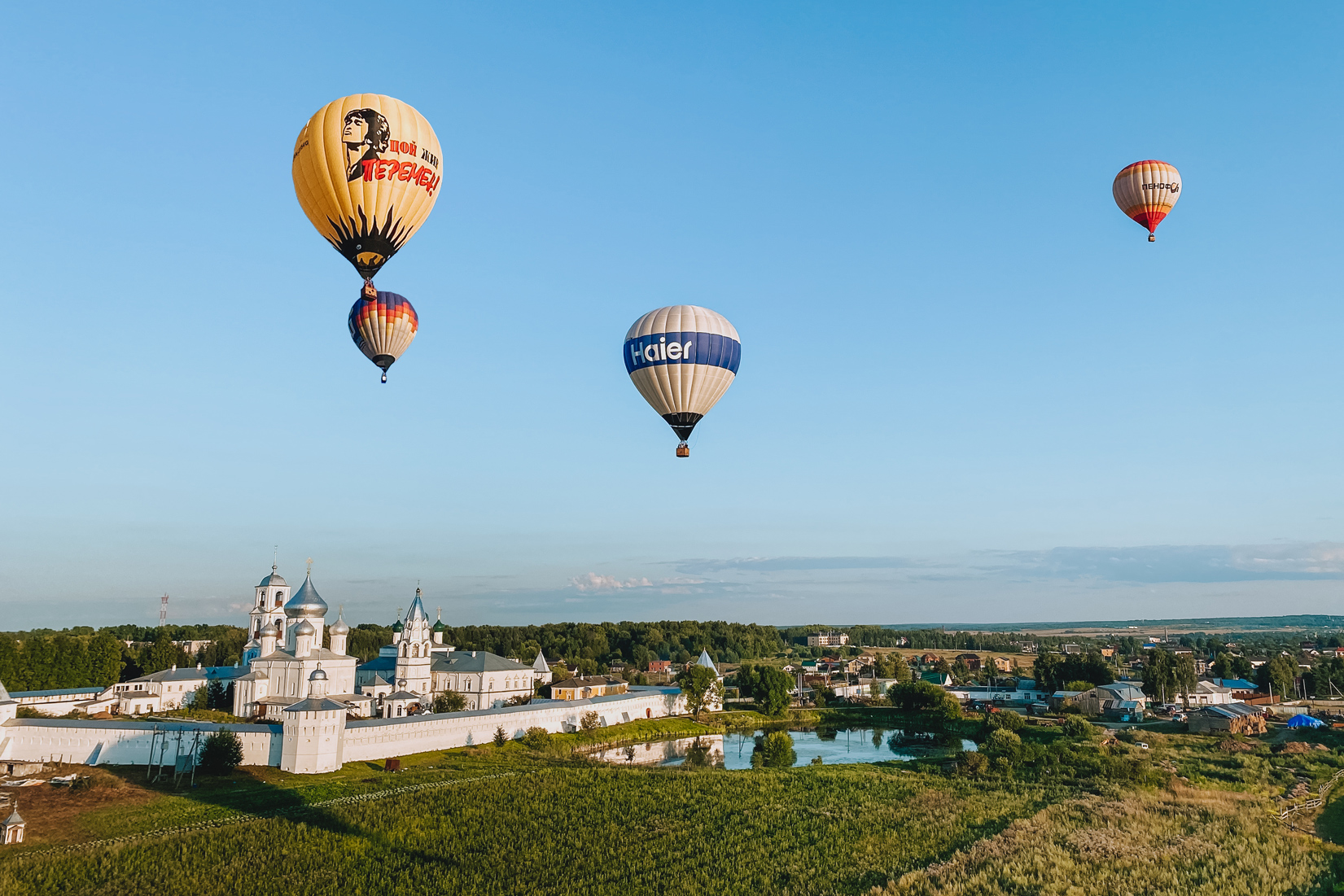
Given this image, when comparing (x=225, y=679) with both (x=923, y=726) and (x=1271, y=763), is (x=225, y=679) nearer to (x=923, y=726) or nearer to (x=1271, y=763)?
(x=923, y=726)

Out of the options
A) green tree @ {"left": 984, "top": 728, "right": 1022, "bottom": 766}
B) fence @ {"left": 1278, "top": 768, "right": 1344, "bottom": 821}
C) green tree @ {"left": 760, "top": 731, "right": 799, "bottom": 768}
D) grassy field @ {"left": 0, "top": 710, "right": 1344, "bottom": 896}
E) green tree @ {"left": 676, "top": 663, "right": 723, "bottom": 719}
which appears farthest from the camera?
green tree @ {"left": 676, "top": 663, "right": 723, "bottom": 719}

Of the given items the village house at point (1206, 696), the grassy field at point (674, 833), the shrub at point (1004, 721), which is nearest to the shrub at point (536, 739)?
the grassy field at point (674, 833)

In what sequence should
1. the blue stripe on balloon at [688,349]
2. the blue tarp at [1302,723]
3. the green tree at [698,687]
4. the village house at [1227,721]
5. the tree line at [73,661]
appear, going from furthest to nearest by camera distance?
the green tree at [698,687] → the tree line at [73,661] → the village house at [1227,721] → the blue tarp at [1302,723] → the blue stripe on balloon at [688,349]

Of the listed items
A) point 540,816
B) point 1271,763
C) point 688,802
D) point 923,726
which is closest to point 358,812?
point 540,816

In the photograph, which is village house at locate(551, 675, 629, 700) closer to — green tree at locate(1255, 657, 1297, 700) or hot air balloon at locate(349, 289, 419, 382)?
hot air balloon at locate(349, 289, 419, 382)

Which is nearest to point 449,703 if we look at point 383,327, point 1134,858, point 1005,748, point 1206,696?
point 383,327

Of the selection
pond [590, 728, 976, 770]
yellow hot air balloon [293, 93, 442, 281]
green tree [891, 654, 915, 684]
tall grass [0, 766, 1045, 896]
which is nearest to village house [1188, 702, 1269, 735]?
pond [590, 728, 976, 770]

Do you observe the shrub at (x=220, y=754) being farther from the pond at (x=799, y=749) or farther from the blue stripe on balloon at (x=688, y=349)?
the blue stripe on balloon at (x=688, y=349)

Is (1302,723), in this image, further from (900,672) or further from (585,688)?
(585,688)
